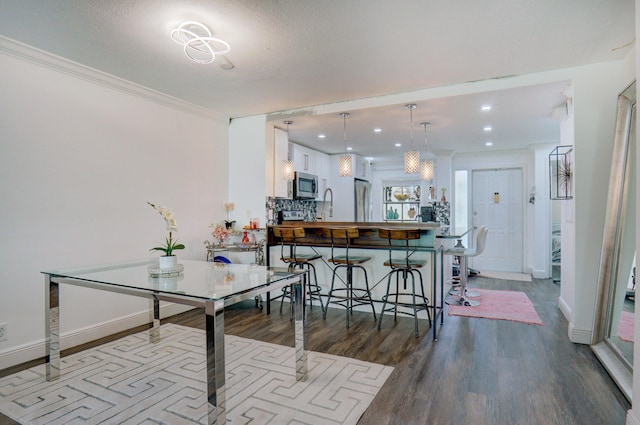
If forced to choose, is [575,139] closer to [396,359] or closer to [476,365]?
[476,365]

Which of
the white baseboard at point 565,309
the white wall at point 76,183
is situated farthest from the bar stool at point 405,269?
the white wall at point 76,183

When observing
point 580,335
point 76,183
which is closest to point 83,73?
point 76,183

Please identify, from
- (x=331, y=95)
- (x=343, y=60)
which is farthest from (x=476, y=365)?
(x=331, y=95)

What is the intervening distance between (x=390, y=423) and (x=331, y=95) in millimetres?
3308

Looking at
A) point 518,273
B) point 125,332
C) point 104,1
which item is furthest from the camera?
point 518,273

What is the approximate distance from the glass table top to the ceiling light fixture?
1627 millimetres

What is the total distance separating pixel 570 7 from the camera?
A: 7.37 feet

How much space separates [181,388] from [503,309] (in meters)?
3.78

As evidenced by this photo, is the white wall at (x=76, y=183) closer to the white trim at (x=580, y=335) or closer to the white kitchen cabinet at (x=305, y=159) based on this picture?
the white kitchen cabinet at (x=305, y=159)

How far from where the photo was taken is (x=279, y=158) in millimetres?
5031

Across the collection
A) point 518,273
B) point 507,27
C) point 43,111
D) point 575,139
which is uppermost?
point 507,27

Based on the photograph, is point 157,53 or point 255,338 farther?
point 255,338

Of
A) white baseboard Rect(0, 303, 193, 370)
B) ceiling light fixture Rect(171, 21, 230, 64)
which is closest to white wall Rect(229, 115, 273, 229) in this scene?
white baseboard Rect(0, 303, 193, 370)

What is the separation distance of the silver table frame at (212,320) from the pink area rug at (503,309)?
2387 mm
